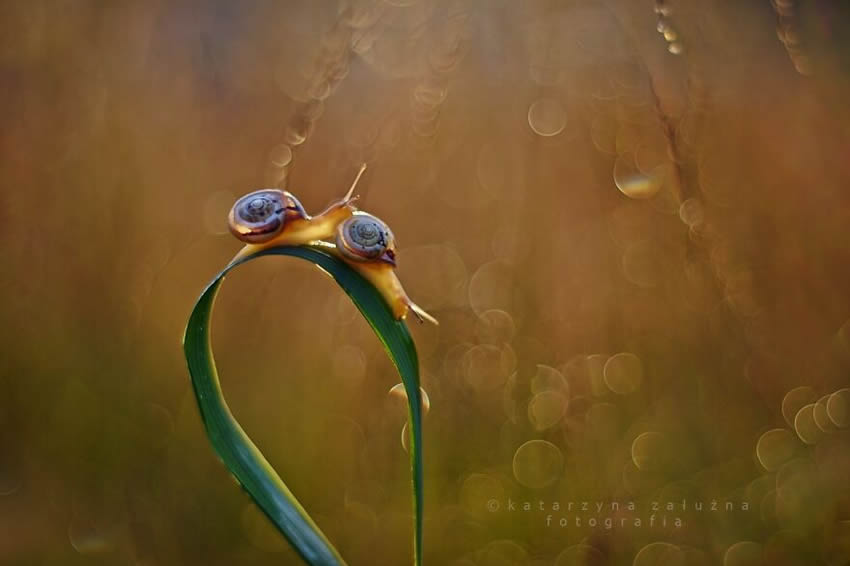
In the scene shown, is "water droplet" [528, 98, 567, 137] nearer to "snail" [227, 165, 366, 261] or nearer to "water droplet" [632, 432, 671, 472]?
"water droplet" [632, 432, 671, 472]

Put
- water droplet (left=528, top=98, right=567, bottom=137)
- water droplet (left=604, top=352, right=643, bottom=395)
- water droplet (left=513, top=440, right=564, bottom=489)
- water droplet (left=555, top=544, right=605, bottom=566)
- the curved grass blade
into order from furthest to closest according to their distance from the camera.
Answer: water droplet (left=528, top=98, right=567, bottom=137) → water droplet (left=604, top=352, right=643, bottom=395) → water droplet (left=513, top=440, right=564, bottom=489) → water droplet (left=555, top=544, right=605, bottom=566) → the curved grass blade

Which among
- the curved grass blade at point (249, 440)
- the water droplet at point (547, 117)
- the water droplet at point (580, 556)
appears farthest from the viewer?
the water droplet at point (547, 117)

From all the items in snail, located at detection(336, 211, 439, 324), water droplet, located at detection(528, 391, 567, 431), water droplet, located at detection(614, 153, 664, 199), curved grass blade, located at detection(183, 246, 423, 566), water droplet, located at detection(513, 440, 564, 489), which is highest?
snail, located at detection(336, 211, 439, 324)

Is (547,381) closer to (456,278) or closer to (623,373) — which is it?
(623,373)

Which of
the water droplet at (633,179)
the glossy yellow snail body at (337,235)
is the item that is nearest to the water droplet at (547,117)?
the water droplet at (633,179)

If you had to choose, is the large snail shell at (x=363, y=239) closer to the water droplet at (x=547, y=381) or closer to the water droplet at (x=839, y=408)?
the water droplet at (x=547, y=381)

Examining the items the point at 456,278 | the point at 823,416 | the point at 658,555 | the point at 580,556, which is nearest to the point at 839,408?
the point at 823,416

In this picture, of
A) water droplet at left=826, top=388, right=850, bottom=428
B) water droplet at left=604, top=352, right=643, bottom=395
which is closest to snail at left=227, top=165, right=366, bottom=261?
water droplet at left=604, top=352, right=643, bottom=395
